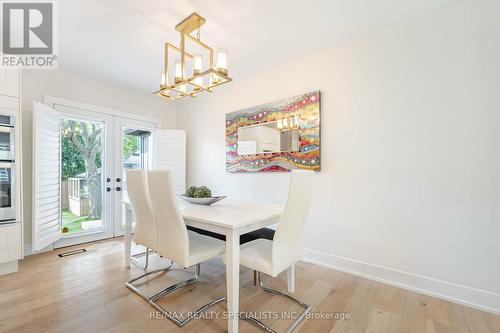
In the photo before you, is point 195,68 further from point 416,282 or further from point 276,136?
point 416,282

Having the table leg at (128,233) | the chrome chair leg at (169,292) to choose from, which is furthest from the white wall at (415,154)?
the table leg at (128,233)

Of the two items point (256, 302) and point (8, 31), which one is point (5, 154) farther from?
point (256, 302)

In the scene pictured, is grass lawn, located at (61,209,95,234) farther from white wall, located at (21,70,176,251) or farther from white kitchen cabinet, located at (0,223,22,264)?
white kitchen cabinet, located at (0,223,22,264)

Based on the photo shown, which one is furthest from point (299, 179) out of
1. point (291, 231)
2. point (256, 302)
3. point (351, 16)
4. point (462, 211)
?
point (351, 16)

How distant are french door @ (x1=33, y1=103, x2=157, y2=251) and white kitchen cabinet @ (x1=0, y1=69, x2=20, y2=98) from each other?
335 mm

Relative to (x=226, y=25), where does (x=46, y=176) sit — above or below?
below

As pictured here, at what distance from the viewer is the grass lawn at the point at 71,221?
3289 millimetres

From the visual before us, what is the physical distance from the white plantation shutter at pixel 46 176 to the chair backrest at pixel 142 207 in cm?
146

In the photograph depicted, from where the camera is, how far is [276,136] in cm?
298

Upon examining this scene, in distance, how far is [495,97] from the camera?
5.71ft

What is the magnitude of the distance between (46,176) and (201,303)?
245cm

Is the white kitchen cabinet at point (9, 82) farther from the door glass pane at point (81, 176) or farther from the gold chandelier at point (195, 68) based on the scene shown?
the gold chandelier at point (195, 68)

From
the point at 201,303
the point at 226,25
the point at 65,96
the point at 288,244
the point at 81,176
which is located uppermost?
the point at 226,25

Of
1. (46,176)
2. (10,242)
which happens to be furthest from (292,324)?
(46,176)
